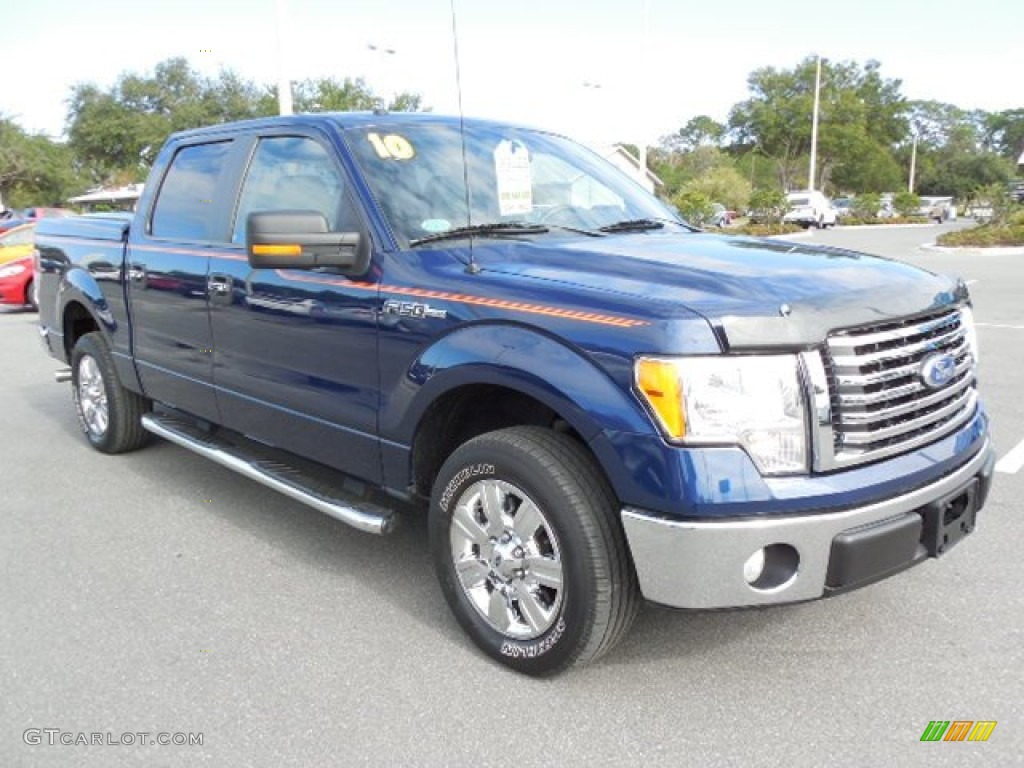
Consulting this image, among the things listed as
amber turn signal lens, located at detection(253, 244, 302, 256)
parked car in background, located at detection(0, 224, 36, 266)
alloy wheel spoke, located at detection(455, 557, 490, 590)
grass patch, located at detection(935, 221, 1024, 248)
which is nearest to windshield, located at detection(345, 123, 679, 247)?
amber turn signal lens, located at detection(253, 244, 302, 256)

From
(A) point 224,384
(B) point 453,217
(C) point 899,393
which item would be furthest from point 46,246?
(C) point 899,393

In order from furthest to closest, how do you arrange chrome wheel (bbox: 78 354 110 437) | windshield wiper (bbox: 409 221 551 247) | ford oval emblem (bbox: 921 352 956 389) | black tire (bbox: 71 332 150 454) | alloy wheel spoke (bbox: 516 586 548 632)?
chrome wheel (bbox: 78 354 110 437)
black tire (bbox: 71 332 150 454)
windshield wiper (bbox: 409 221 551 247)
alloy wheel spoke (bbox: 516 586 548 632)
ford oval emblem (bbox: 921 352 956 389)

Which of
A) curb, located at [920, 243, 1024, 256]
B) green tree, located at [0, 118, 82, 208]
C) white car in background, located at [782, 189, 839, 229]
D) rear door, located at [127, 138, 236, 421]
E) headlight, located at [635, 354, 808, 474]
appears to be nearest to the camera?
headlight, located at [635, 354, 808, 474]

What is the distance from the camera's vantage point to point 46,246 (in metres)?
5.96

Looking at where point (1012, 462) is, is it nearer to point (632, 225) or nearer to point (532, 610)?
point (632, 225)

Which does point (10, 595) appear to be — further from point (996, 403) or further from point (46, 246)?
point (996, 403)

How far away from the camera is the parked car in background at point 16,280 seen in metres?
13.6

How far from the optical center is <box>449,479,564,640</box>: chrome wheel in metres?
2.81

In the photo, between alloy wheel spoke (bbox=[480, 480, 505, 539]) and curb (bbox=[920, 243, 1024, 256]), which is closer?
alloy wheel spoke (bbox=[480, 480, 505, 539])

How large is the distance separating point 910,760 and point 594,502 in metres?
1.15

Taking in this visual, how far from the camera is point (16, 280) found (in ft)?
44.6

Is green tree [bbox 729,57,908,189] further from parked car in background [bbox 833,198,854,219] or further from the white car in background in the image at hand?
the white car in background

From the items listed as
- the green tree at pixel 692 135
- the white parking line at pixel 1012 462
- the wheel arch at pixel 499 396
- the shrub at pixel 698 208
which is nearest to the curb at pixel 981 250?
the shrub at pixel 698 208

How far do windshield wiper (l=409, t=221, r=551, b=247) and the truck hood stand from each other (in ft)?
0.31
